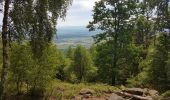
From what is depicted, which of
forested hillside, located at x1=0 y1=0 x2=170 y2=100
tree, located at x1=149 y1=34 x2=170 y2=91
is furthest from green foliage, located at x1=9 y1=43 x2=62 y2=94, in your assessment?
tree, located at x1=149 y1=34 x2=170 y2=91

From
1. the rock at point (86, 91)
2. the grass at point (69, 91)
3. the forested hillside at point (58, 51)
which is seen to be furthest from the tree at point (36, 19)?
the rock at point (86, 91)

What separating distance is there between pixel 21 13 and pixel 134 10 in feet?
68.4

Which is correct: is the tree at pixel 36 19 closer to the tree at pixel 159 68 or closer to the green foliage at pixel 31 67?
the green foliage at pixel 31 67

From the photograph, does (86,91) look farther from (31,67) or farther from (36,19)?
(36,19)

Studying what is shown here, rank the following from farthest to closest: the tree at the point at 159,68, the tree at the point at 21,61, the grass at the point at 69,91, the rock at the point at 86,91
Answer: the tree at the point at 159,68 → the rock at the point at 86,91 → the grass at the point at 69,91 → the tree at the point at 21,61

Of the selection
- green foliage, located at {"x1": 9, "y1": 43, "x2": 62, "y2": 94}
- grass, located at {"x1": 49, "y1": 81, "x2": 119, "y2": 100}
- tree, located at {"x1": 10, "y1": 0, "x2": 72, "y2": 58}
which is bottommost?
grass, located at {"x1": 49, "y1": 81, "x2": 119, "y2": 100}

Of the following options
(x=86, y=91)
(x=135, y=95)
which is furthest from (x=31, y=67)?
(x=135, y=95)

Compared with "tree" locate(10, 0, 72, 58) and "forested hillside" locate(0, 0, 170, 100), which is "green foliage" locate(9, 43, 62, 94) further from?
"tree" locate(10, 0, 72, 58)

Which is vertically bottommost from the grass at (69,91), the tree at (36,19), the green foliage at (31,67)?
the grass at (69,91)

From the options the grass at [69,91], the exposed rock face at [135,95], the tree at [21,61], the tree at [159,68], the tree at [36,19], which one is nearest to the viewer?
the tree at [36,19]

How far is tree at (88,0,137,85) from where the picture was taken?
3838 cm

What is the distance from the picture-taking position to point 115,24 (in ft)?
128

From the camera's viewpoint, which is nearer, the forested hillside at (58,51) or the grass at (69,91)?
the forested hillside at (58,51)

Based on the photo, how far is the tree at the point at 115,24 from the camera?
38375mm
